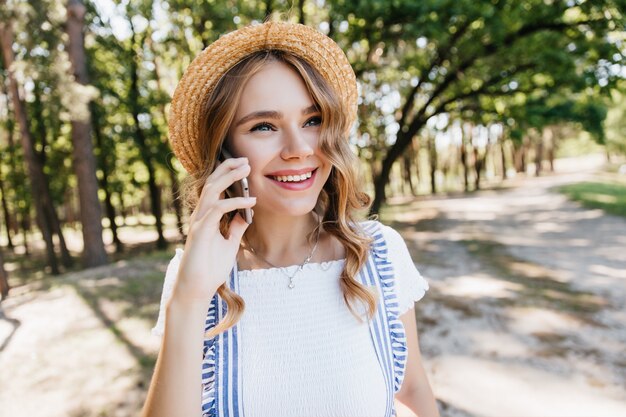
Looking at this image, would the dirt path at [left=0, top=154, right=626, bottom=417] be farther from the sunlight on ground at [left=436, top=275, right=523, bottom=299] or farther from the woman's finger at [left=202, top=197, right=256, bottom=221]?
the woman's finger at [left=202, top=197, right=256, bottom=221]

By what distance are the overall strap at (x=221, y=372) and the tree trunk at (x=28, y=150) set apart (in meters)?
11.1

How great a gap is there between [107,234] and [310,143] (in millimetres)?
32834

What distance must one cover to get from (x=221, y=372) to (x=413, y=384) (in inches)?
33.5

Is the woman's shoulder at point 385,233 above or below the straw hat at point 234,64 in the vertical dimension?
below

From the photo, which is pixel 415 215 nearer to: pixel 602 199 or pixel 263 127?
pixel 602 199

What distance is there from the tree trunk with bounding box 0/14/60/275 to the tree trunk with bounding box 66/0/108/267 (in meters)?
1.46

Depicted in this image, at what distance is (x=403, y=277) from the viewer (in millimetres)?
1964

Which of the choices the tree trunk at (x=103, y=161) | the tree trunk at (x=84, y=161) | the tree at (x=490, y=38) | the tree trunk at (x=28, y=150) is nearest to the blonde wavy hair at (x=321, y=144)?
the tree at (x=490, y=38)

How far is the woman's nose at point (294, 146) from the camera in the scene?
5.55ft

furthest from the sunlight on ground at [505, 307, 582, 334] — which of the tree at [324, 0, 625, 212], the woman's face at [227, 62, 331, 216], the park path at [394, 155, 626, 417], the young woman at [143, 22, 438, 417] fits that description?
the tree at [324, 0, 625, 212]

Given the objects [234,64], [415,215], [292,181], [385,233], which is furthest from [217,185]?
[415,215]

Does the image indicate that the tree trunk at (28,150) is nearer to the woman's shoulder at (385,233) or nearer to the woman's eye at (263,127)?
the woman's eye at (263,127)

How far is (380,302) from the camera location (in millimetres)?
1812

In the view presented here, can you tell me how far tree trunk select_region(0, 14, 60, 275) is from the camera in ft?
38.1
